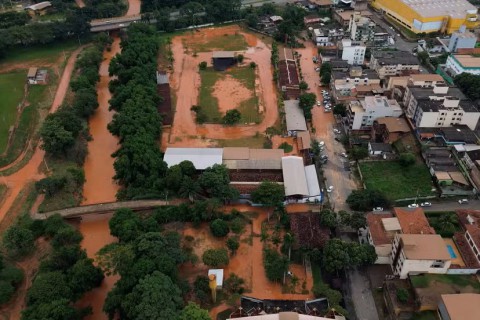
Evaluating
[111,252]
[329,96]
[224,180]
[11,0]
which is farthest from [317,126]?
[11,0]

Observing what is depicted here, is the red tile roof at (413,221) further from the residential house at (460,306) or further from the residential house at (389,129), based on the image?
the residential house at (389,129)

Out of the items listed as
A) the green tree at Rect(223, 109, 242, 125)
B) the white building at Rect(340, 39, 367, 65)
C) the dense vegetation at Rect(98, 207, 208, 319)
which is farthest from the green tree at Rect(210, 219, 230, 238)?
the white building at Rect(340, 39, 367, 65)

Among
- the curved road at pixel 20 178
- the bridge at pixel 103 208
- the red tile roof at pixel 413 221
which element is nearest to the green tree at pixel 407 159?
the red tile roof at pixel 413 221

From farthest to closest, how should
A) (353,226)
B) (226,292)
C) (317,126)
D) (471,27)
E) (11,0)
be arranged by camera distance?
(11,0) < (471,27) < (317,126) < (353,226) < (226,292)

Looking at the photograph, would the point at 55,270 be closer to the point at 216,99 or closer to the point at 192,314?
the point at 192,314

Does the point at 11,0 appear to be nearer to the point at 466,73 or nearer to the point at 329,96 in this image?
the point at 329,96

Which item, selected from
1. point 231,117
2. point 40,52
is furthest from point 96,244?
point 40,52

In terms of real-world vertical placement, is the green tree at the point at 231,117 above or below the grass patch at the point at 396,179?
above
